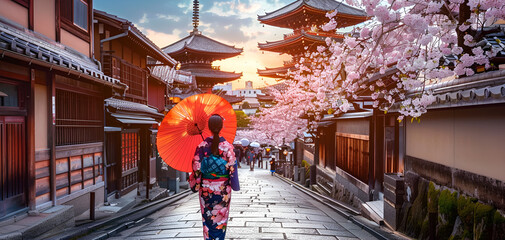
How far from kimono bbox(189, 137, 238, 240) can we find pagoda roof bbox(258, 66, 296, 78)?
3263cm

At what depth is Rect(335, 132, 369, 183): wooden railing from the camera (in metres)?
14.3

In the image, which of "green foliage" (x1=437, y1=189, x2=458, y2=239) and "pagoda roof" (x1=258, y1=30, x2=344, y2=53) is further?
"pagoda roof" (x1=258, y1=30, x2=344, y2=53)

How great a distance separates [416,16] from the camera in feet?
19.7

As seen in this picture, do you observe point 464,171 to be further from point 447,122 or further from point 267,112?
point 267,112

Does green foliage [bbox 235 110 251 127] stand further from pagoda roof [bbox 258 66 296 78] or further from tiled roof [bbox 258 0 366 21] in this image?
tiled roof [bbox 258 0 366 21]

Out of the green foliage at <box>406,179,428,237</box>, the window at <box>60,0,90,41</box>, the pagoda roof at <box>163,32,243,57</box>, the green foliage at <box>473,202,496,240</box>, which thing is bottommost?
the green foliage at <box>406,179,428,237</box>

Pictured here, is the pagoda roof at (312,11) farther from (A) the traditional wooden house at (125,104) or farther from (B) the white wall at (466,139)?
(B) the white wall at (466,139)

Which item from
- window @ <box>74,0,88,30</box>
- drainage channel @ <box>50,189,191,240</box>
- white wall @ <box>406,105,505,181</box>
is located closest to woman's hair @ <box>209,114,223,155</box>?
drainage channel @ <box>50,189,191,240</box>

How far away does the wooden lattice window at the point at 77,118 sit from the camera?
1006 cm

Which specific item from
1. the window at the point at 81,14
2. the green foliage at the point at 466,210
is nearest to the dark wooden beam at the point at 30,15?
the window at the point at 81,14

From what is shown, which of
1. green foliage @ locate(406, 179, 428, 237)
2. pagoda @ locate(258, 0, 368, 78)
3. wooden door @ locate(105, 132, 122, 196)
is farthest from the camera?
pagoda @ locate(258, 0, 368, 78)

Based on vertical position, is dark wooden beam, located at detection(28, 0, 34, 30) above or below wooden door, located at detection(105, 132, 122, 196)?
above

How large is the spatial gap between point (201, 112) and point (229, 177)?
118 cm

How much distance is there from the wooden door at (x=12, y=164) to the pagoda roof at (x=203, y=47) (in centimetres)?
3717
